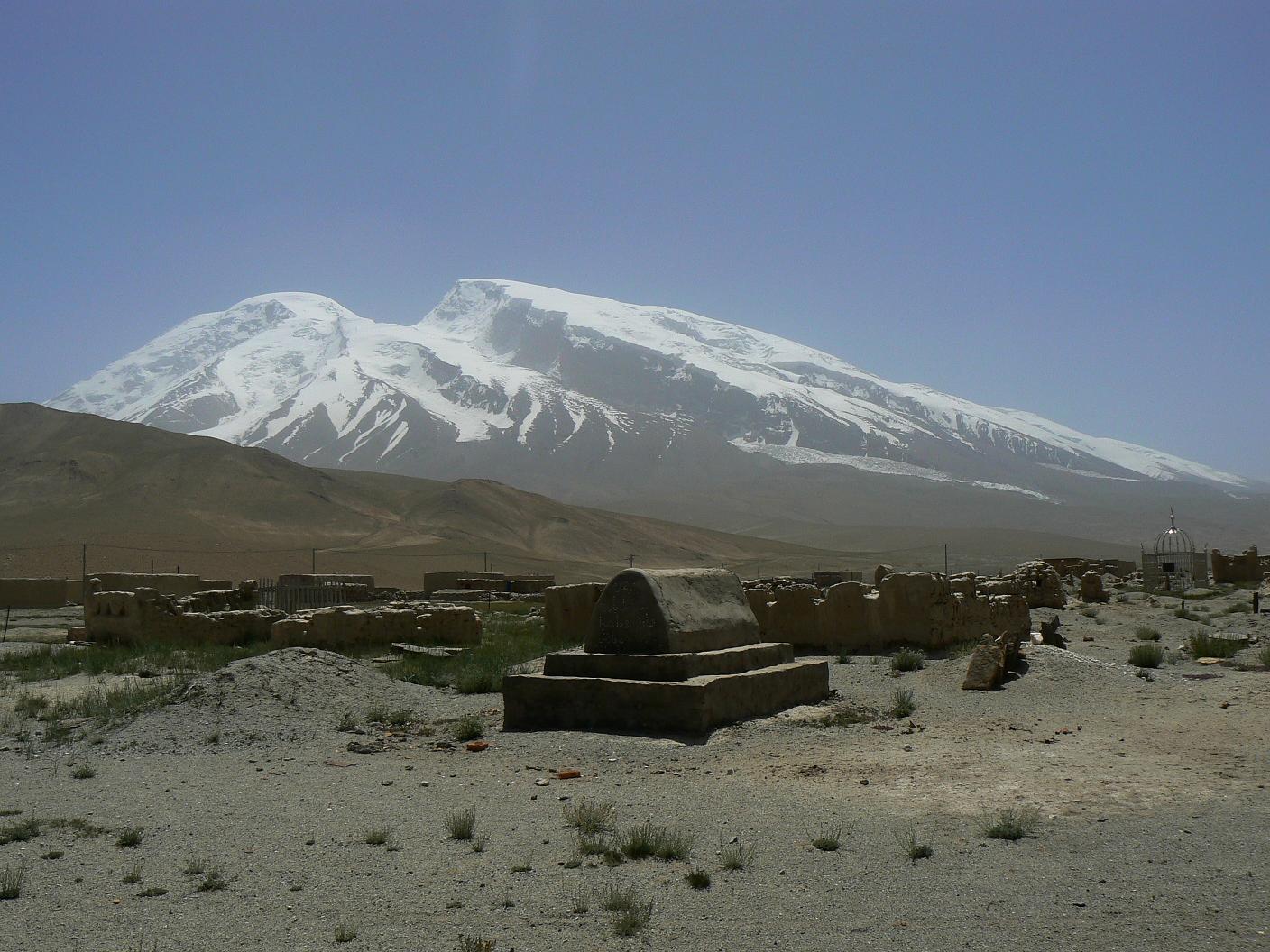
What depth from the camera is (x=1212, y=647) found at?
15266 mm

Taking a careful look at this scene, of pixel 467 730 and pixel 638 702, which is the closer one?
pixel 638 702

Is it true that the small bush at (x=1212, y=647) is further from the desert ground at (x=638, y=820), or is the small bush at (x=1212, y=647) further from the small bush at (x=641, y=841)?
the small bush at (x=641, y=841)

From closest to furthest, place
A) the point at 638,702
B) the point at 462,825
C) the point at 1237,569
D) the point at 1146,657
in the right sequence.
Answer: the point at 462,825 → the point at 638,702 → the point at 1146,657 → the point at 1237,569

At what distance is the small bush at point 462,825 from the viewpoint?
6.84m

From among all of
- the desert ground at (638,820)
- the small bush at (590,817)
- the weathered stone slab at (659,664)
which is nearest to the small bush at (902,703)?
the desert ground at (638,820)

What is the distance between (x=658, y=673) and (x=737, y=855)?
4.44 meters

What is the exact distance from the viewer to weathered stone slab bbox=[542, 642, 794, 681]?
10602 mm

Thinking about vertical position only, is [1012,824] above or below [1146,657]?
below

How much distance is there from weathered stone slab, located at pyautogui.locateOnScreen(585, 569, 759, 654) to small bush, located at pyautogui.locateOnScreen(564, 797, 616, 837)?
10.9 ft

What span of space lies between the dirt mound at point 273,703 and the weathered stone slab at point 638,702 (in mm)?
1578

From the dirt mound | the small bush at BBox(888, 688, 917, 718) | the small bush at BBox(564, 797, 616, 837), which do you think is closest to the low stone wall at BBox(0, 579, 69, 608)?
the dirt mound

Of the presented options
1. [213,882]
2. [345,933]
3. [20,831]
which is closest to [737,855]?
[345,933]

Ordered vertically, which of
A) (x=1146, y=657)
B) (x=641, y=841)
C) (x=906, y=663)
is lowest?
(x=641, y=841)

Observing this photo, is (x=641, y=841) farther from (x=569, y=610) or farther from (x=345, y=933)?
(x=569, y=610)
